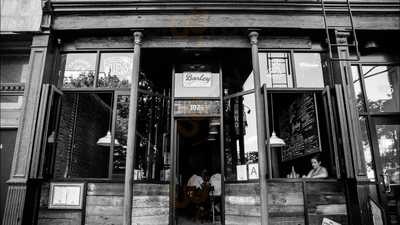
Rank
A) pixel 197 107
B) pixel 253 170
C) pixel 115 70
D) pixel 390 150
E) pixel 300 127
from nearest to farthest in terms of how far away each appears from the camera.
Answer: pixel 253 170 → pixel 390 150 → pixel 115 70 → pixel 197 107 → pixel 300 127

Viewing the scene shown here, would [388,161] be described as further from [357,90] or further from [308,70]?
[308,70]

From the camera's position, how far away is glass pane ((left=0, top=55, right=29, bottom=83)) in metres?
7.11

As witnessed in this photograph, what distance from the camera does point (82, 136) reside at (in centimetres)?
751

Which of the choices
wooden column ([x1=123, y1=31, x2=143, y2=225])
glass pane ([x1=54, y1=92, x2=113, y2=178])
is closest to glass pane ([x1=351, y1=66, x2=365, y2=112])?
wooden column ([x1=123, y1=31, x2=143, y2=225])

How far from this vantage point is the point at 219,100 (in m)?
7.34

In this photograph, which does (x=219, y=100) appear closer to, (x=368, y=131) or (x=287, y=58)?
(x=287, y=58)

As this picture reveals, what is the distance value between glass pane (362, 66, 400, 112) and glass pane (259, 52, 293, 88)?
6.40ft

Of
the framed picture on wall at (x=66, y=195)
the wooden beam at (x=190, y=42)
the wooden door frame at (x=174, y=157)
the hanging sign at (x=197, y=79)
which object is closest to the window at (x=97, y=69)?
the wooden beam at (x=190, y=42)

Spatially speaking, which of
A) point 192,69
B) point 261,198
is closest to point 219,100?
point 192,69

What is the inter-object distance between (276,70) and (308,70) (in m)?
0.76

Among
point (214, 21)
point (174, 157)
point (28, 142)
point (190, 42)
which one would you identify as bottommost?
point (174, 157)

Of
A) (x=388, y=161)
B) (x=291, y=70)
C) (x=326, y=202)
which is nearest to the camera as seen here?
(x=326, y=202)

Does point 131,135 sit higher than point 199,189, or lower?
higher

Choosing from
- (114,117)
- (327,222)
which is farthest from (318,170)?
(114,117)
